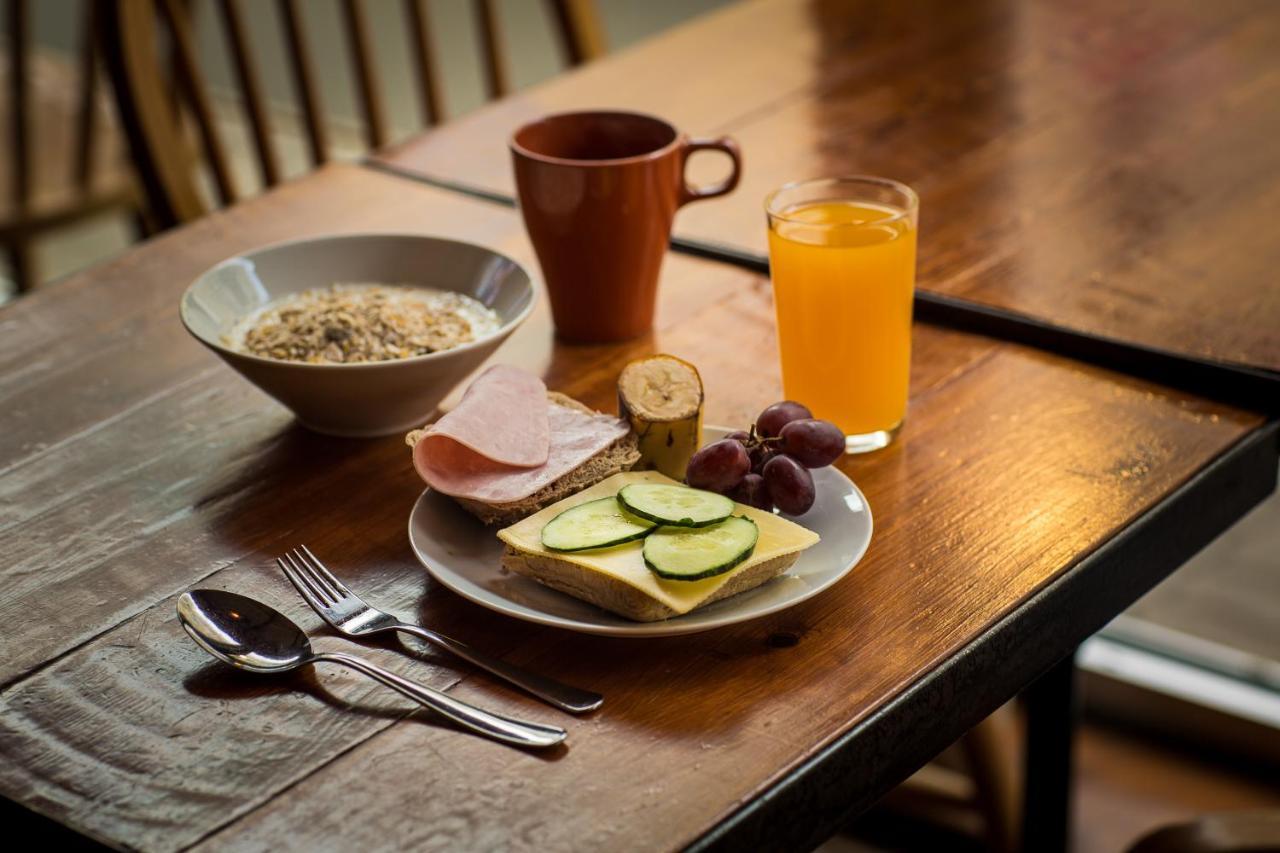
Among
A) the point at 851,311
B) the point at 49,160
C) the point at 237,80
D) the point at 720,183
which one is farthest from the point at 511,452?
the point at 49,160

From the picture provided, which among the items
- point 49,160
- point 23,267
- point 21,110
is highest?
point 21,110

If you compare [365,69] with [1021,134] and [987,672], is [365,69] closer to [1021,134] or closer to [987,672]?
[1021,134]

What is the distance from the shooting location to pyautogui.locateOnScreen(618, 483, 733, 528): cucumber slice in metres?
0.75

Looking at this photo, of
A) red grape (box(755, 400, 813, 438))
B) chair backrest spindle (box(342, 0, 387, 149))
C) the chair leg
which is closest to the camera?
red grape (box(755, 400, 813, 438))

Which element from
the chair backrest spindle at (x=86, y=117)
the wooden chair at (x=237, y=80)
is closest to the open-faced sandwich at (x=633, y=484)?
the wooden chair at (x=237, y=80)

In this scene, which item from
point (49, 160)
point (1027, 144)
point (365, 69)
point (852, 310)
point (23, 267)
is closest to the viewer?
point (852, 310)

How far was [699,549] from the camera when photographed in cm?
73

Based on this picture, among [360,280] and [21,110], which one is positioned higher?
[360,280]

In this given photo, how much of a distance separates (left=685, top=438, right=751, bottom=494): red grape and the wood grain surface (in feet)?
1.23

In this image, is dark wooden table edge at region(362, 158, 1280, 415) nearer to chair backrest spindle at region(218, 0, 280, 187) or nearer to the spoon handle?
the spoon handle

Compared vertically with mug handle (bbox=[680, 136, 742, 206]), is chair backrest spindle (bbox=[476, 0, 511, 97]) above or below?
below

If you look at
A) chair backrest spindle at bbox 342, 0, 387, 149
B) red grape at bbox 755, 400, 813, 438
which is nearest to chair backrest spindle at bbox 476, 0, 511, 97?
chair backrest spindle at bbox 342, 0, 387, 149

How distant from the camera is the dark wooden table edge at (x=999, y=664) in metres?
0.65

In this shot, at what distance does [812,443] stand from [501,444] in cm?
18
